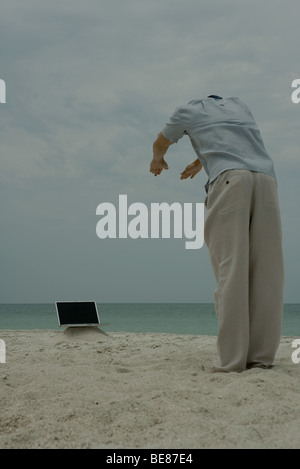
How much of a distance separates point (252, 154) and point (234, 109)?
10.8 inches

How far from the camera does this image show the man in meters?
2.26

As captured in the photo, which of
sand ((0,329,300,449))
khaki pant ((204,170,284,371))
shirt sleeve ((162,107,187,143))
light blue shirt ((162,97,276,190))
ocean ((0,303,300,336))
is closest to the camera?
sand ((0,329,300,449))

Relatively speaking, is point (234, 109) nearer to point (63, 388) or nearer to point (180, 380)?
point (180, 380)

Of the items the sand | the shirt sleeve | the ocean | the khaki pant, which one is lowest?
the ocean

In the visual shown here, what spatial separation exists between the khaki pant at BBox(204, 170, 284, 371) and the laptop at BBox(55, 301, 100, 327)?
261 cm

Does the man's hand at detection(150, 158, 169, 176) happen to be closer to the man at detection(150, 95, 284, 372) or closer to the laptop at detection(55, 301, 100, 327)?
the man at detection(150, 95, 284, 372)

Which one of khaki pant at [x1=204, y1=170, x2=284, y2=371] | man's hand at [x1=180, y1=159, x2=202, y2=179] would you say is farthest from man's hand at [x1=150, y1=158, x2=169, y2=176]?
khaki pant at [x1=204, y1=170, x2=284, y2=371]

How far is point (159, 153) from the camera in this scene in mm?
2742

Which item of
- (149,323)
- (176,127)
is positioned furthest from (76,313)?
(149,323)

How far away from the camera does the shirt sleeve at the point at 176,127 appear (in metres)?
2.53

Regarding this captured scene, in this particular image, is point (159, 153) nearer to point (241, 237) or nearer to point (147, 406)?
point (241, 237)

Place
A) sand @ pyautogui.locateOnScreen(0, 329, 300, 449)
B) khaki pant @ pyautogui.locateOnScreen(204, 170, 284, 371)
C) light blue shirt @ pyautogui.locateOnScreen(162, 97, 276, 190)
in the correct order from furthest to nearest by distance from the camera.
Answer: light blue shirt @ pyautogui.locateOnScreen(162, 97, 276, 190)
khaki pant @ pyautogui.locateOnScreen(204, 170, 284, 371)
sand @ pyautogui.locateOnScreen(0, 329, 300, 449)

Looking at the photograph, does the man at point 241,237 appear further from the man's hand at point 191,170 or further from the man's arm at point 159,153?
the man's hand at point 191,170

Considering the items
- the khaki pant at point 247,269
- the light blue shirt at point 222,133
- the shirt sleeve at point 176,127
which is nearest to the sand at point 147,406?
the khaki pant at point 247,269
